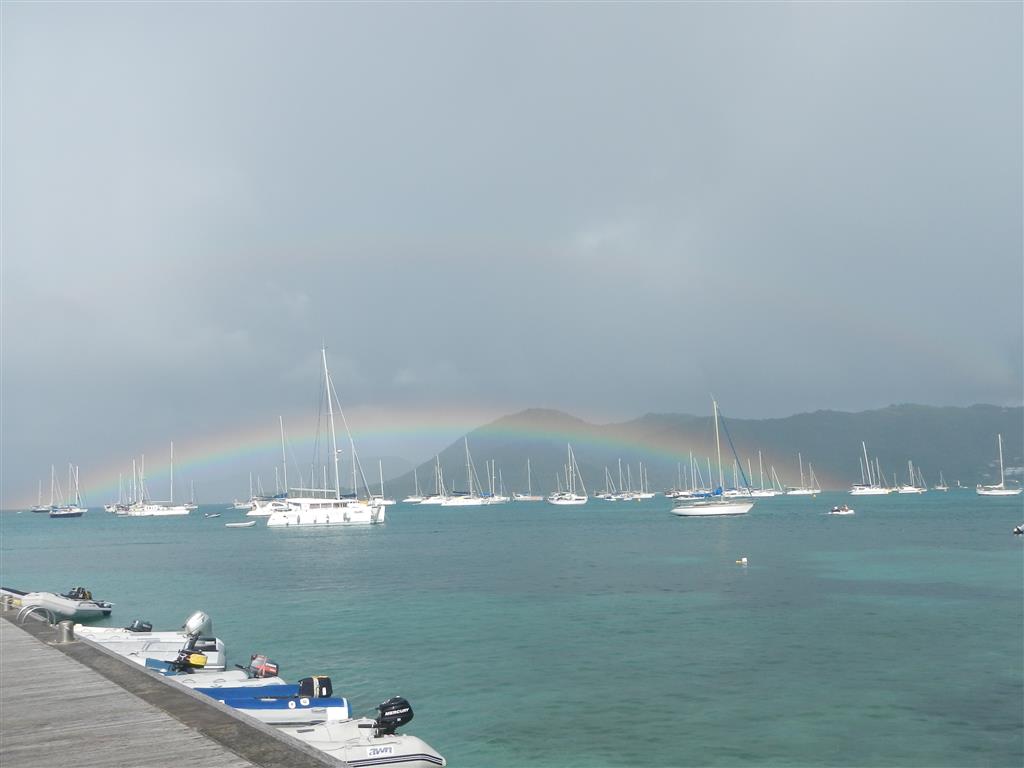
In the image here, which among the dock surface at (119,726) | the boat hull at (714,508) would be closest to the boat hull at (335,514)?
the boat hull at (714,508)

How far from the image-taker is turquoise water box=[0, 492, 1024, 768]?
19.2 meters

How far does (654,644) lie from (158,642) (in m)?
18.5

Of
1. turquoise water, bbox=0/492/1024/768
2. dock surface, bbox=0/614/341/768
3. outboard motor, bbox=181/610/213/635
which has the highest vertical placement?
dock surface, bbox=0/614/341/768

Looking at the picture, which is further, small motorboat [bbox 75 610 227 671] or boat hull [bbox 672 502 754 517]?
boat hull [bbox 672 502 754 517]

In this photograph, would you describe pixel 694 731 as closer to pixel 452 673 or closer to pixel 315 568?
pixel 452 673

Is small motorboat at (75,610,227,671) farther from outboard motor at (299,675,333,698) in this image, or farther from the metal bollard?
outboard motor at (299,675,333,698)

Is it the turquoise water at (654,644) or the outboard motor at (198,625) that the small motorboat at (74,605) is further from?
the outboard motor at (198,625)

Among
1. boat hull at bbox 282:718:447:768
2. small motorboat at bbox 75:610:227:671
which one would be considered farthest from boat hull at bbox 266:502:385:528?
boat hull at bbox 282:718:447:768

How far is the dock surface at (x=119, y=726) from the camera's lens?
9.15 m

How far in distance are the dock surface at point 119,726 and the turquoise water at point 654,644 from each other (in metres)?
7.88

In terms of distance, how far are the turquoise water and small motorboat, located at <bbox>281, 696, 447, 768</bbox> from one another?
3.39 metres

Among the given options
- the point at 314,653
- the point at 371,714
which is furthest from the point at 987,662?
the point at 314,653

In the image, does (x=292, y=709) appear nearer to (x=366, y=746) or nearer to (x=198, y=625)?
(x=366, y=746)

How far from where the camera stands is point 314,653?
101 feet
